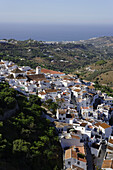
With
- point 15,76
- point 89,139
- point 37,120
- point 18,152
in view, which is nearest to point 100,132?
point 89,139

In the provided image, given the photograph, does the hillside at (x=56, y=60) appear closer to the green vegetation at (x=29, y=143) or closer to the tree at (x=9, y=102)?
the tree at (x=9, y=102)

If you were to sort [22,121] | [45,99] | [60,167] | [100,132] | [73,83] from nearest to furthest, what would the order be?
1. [60,167]
2. [22,121]
3. [100,132]
4. [45,99]
5. [73,83]

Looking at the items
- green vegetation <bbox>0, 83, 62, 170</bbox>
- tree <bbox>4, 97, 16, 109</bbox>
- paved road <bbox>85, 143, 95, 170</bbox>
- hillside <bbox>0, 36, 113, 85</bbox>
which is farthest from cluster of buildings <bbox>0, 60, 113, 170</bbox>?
hillside <bbox>0, 36, 113, 85</bbox>

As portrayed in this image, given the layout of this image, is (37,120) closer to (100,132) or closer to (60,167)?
(60,167)

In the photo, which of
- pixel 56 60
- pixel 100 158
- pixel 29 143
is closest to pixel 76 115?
pixel 100 158

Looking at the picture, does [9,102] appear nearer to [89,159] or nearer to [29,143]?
[29,143]

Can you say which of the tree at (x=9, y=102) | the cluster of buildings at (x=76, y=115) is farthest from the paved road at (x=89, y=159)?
A: the tree at (x=9, y=102)
